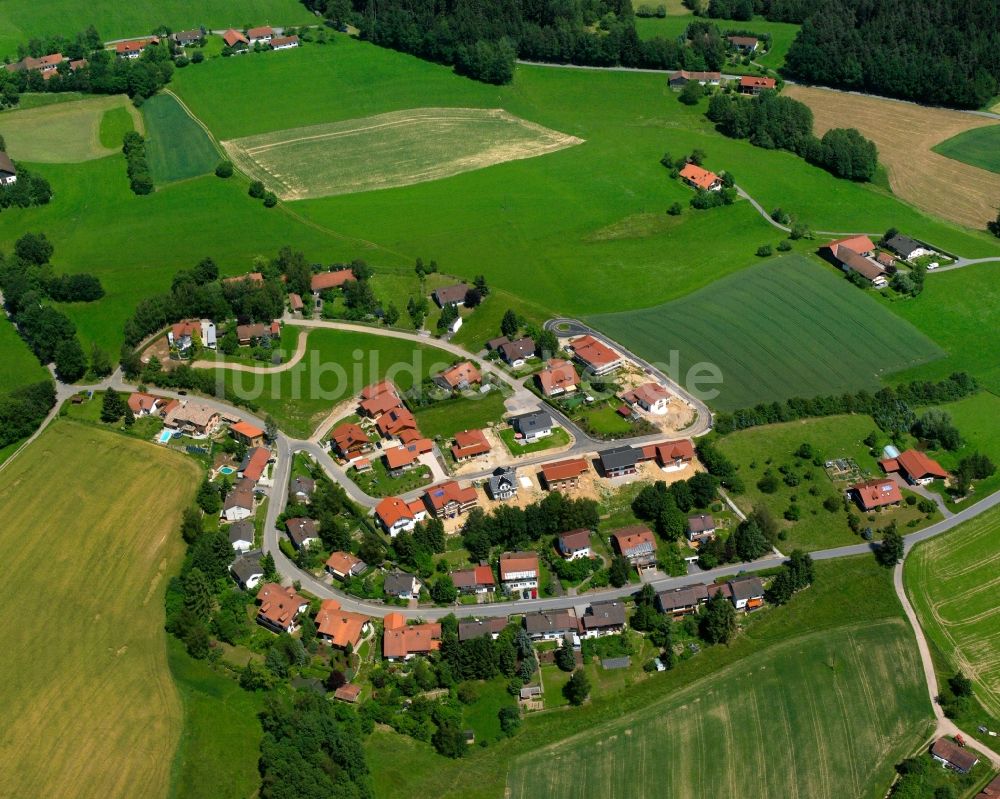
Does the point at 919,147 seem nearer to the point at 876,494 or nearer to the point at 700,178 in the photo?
the point at 700,178

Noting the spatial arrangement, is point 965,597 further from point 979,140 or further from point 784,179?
point 979,140

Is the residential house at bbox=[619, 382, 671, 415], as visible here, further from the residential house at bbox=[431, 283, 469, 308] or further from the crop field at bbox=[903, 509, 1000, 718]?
the crop field at bbox=[903, 509, 1000, 718]

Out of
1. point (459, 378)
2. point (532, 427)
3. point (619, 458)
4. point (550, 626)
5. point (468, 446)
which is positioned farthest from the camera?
point (459, 378)

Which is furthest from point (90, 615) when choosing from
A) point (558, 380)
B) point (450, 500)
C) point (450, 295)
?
point (450, 295)

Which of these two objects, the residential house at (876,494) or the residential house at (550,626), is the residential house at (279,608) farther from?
the residential house at (876,494)

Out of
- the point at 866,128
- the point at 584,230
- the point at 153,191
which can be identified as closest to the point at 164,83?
the point at 153,191
